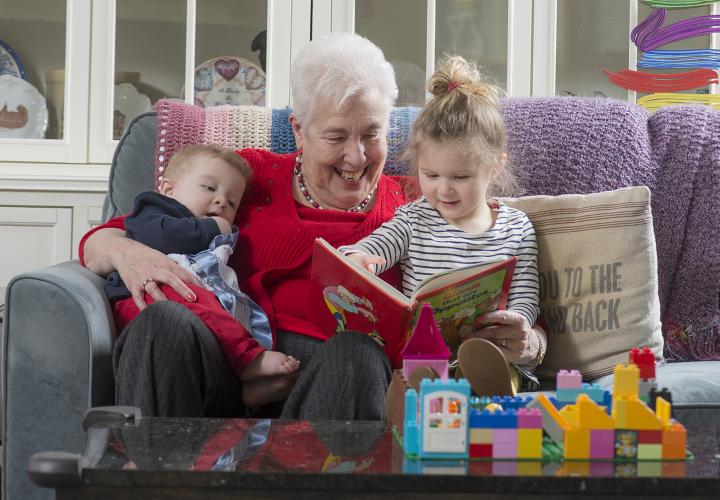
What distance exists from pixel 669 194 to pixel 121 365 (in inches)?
44.6

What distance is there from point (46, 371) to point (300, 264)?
0.51 meters

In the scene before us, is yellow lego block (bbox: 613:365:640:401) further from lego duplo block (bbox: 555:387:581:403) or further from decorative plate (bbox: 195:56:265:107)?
decorative plate (bbox: 195:56:265:107)

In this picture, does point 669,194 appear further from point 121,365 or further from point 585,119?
point 121,365

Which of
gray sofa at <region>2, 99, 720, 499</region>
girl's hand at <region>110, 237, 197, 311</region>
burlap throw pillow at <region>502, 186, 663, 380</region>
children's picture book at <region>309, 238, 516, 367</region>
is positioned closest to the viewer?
children's picture book at <region>309, 238, 516, 367</region>

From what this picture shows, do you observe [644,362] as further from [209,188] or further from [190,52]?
[190,52]

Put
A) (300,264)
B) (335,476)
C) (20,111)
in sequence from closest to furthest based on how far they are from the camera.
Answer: (335,476) → (300,264) → (20,111)

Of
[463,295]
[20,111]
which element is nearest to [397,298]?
[463,295]

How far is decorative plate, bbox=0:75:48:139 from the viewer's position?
2941mm

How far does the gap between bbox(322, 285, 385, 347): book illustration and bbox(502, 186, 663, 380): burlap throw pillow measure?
0.44 m

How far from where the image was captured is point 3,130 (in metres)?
2.94

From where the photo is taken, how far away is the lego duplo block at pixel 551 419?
1.02 meters

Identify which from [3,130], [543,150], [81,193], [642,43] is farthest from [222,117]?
[642,43]

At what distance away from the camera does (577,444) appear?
Answer: 0.99 meters

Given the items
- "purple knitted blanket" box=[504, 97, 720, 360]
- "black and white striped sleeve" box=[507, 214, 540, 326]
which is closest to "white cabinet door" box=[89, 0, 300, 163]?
"purple knitted blanket" box=[504, 97, 720, 360]
